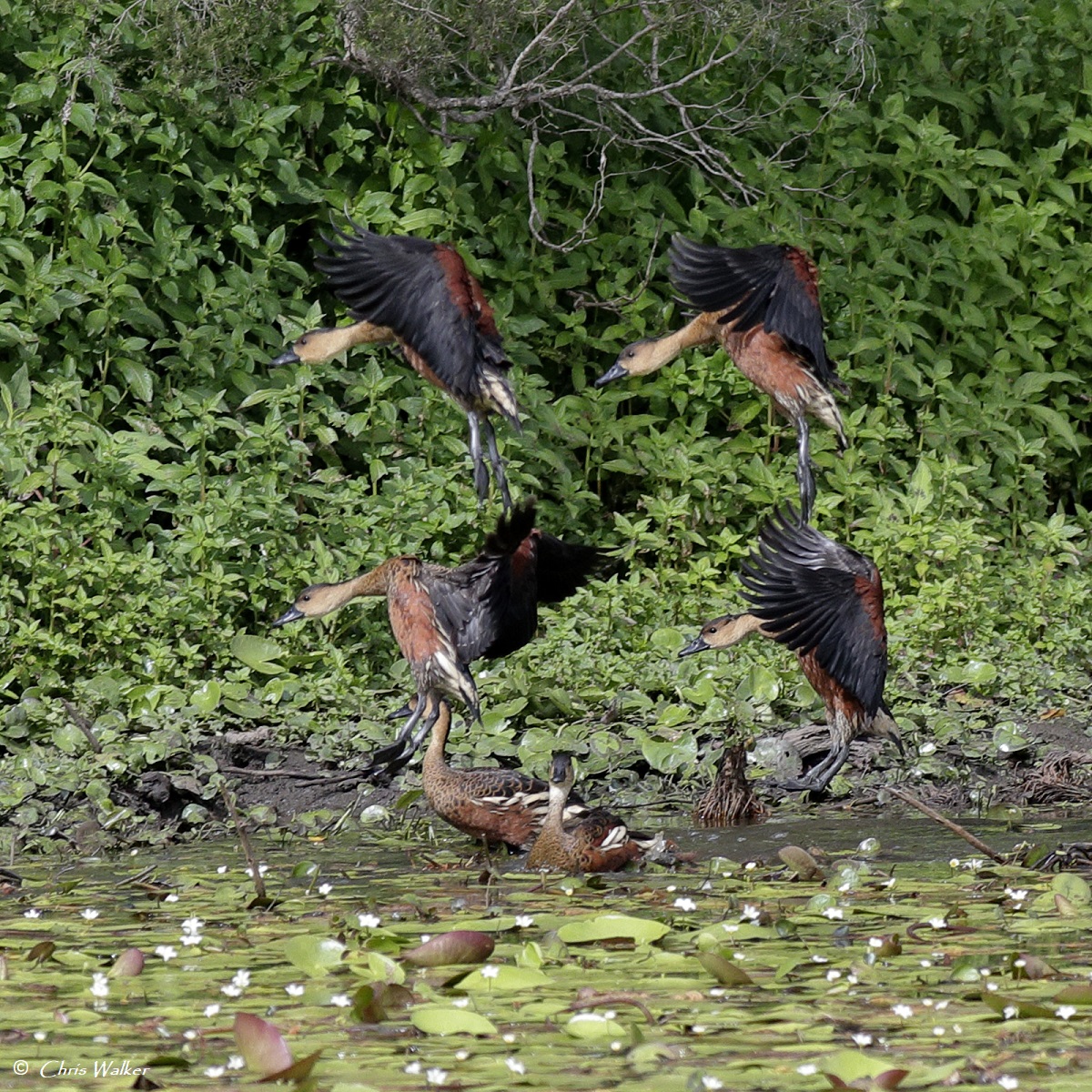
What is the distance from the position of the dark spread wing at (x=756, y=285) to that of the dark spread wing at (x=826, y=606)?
1.08 m

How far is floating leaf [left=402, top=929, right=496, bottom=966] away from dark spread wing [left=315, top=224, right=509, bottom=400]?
3298 mm

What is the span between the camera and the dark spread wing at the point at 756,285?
7.42m

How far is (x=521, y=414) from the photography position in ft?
31.0

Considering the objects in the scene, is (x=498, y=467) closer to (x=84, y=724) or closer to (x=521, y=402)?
(x=84, y=724)

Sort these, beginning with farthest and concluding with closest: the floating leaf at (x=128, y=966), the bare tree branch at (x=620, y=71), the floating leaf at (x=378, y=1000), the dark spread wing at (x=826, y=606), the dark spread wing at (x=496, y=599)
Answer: the bare tree branch at (x=620, y=71) < the dark spread wing at (x=826, y=606) < the dark spread wing at (x=496, y=599) < the floating leaf at (x=128, y=966) < the floating leaf at (x=378, y=1000)

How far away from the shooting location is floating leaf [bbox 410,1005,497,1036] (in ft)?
11.5

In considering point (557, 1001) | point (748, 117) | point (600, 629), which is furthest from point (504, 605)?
point (748, 117)

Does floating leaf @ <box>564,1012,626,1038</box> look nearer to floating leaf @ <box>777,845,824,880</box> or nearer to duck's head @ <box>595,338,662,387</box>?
floating leaf @ <box>777,845,824,880</box>

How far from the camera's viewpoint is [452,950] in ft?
13.4

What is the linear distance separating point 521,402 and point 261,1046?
21.1 ft

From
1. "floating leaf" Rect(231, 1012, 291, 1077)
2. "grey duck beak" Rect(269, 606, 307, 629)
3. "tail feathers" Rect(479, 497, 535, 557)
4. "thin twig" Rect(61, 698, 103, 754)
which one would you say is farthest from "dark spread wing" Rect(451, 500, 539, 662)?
"floating leaf" Rect(231, 1012, 291, 1077)

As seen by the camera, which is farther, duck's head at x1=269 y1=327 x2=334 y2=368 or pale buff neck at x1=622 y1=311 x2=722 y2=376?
pale buff neck at x1=622 y1=311 x2=722 y2=376

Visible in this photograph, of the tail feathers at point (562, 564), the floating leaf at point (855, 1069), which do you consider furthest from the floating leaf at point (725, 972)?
the tail feathers at point (562, 564)

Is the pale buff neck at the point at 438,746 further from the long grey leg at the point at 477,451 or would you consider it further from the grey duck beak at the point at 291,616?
the long grey leg at the point at 477,451
